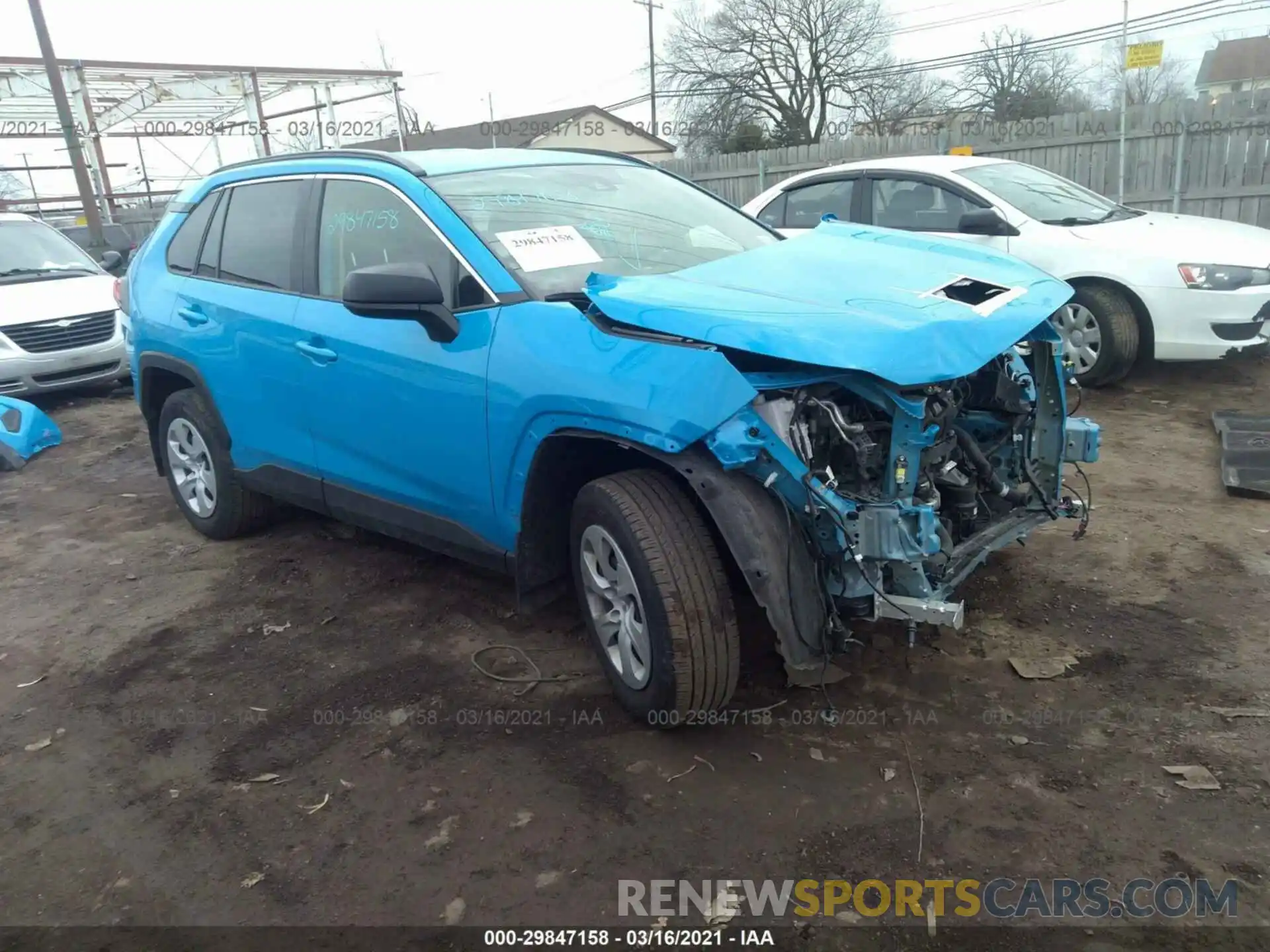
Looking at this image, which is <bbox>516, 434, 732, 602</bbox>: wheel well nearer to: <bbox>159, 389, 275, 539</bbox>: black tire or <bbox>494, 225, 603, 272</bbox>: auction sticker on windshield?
<bbox>494, 225, 603, 272</bbox>: auction sticker on windshield

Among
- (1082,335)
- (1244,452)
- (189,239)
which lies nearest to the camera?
(189,239)

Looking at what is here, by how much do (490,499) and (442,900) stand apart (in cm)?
136

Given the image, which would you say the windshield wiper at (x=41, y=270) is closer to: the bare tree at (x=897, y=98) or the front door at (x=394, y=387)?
the front door at (x=394, y=387)

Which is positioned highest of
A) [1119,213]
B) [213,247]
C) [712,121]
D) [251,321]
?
[712,121]

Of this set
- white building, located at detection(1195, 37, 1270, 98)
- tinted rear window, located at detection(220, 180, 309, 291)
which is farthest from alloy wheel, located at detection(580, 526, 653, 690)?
white building, located at detection(1195, 37, 1270, 98)

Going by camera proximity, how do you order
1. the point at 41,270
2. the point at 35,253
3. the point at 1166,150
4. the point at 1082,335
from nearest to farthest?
the point at 1082,335, the point at 41,270, the point at 35,253, the point at 1166,150

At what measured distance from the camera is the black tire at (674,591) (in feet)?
9.02

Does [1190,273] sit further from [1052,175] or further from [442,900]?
[442,900]

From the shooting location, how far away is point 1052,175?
776 cm

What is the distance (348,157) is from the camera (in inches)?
154

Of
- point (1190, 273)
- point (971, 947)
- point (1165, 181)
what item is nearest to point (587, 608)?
point (971, 947)

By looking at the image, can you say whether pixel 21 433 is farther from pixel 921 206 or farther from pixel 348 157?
pixel 921 206

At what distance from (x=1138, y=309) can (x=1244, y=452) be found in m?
1.67

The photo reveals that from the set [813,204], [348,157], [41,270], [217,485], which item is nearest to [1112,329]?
[813,204]
